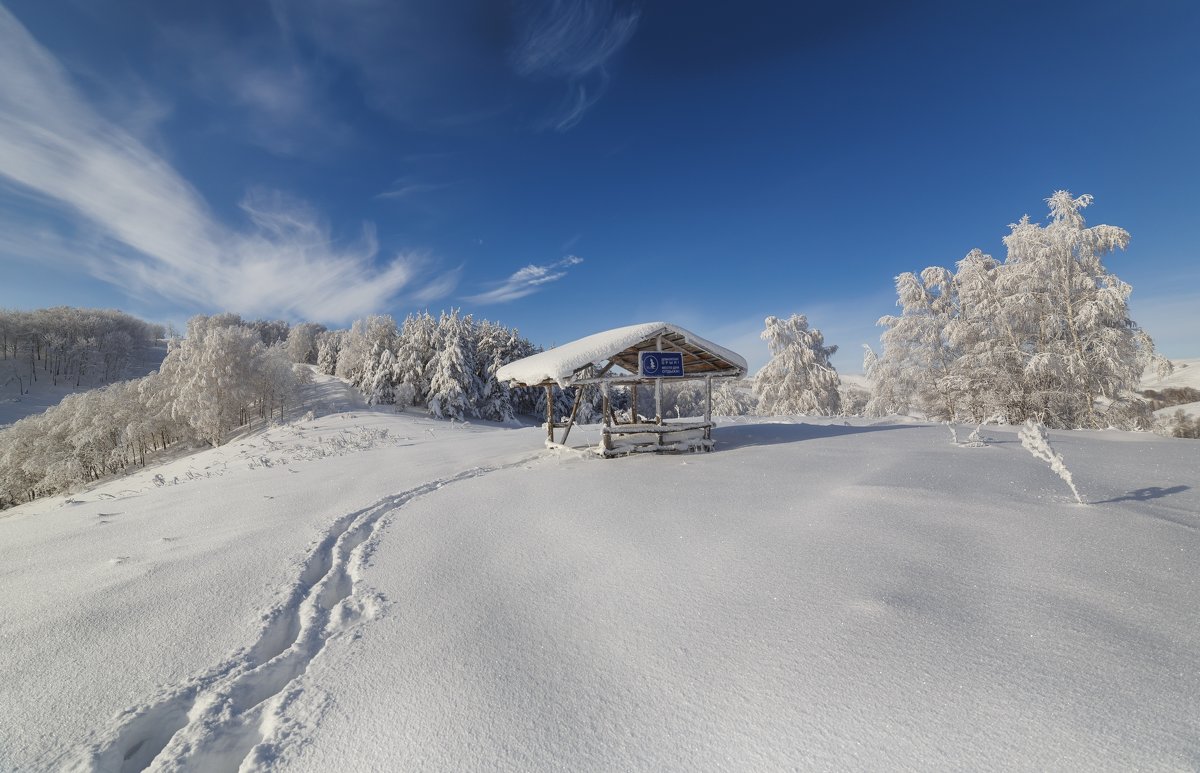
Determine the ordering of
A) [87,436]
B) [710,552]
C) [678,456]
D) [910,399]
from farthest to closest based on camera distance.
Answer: [87,436] < [910,399] < [678,456] < [710,552]

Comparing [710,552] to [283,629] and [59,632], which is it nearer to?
[283,629]

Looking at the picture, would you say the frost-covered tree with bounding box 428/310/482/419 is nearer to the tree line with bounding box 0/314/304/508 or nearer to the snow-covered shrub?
the tree line with bounding box 0/314/304/508

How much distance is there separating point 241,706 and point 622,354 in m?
10.5

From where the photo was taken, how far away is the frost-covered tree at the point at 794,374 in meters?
30.5

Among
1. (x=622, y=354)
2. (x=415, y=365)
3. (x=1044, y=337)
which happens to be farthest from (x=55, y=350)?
(x=1044, y=337)

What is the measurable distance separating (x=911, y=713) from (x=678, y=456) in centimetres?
886

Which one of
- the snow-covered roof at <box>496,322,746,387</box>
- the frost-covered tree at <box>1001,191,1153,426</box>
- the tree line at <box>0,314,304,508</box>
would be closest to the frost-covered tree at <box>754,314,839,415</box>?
the frost-covered tree at <box>1001,191,1153,426</box>

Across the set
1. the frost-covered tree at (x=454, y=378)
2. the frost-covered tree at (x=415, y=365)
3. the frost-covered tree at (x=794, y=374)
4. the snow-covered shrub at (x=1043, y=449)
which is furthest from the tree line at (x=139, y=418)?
the snow-covered shrub at (x=1043, y=449)

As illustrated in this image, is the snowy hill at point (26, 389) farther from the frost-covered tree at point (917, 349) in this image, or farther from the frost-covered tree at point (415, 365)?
the frost-covered tree at point (917, 349)

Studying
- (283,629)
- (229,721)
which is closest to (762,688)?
(229,721)

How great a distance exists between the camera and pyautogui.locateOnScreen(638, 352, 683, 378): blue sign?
11797mm

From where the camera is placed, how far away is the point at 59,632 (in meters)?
3.65

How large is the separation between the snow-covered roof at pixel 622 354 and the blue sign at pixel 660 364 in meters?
0.39

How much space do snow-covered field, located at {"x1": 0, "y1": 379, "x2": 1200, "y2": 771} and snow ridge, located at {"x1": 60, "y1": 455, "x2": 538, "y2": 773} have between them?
2 cm
